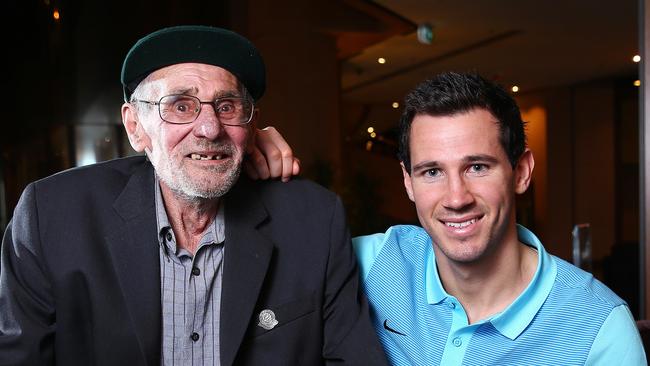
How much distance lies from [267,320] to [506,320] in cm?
59

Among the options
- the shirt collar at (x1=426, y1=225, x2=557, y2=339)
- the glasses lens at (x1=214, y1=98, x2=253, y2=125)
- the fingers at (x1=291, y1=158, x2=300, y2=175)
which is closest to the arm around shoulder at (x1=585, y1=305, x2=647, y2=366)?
the shirt collar at (x1=426, y1=225, x2=557, y2=339)

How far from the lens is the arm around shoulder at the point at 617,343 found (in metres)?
1.53

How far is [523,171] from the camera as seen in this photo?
1.85 m

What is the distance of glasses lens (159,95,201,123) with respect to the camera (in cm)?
165

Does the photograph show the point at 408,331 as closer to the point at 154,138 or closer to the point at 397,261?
the point at 397,261

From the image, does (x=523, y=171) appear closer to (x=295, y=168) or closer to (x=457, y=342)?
(x=457, y=342)

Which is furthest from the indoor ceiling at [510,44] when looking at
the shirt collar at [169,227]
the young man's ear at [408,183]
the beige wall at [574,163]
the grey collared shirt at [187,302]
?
the grey collared shirt at [187,302]

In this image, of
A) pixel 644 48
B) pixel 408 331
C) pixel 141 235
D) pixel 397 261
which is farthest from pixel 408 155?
pixel 644 48

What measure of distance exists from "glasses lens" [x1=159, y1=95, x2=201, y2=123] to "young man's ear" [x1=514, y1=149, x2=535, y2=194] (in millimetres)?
856

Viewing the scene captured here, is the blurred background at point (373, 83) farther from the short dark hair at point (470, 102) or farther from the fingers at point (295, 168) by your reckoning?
the fingers at point (295, 168)

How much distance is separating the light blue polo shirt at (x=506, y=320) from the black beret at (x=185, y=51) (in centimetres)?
72

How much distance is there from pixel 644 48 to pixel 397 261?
1.50m

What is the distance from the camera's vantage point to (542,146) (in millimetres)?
13844

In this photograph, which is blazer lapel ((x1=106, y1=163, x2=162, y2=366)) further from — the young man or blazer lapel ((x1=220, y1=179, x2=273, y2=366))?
the young man
